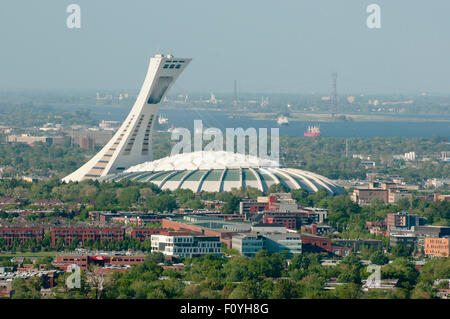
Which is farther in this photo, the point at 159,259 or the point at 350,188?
the point at 350,188

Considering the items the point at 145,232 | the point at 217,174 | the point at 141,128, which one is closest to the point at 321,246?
the point at 145,232

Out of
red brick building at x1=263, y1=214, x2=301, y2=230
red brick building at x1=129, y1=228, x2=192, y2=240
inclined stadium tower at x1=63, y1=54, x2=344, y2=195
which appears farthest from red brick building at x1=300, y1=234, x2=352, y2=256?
inclined stadium tower at x1=63, y1=54, x2=344, y2=195

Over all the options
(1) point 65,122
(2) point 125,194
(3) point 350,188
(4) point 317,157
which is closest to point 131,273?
(2) point 125,194

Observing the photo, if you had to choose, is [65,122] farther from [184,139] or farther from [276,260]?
[276,260]

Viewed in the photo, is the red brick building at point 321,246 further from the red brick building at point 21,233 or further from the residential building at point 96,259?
the red brick building at point 21,233

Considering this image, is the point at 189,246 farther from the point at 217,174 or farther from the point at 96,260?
the point at 217,174
